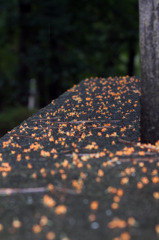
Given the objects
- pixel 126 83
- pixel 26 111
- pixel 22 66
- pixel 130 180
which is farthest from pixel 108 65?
pixel 130 180

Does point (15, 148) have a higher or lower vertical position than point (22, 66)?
lower

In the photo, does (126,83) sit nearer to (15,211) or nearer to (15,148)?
(15,148)

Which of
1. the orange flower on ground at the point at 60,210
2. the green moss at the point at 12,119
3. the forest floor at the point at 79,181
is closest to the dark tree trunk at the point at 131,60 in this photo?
the green moss at the point at 12,119

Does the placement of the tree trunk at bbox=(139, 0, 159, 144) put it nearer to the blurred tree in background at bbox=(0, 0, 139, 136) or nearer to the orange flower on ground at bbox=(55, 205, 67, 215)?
the orange flower on ground at bbox=(55, 205, 67, 215)

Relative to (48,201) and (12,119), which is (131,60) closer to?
(12,119)

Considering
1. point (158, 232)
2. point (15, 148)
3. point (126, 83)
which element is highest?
point (126, 83)

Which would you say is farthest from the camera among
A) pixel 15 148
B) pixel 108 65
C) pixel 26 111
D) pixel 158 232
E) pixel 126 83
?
pixel 108 65
